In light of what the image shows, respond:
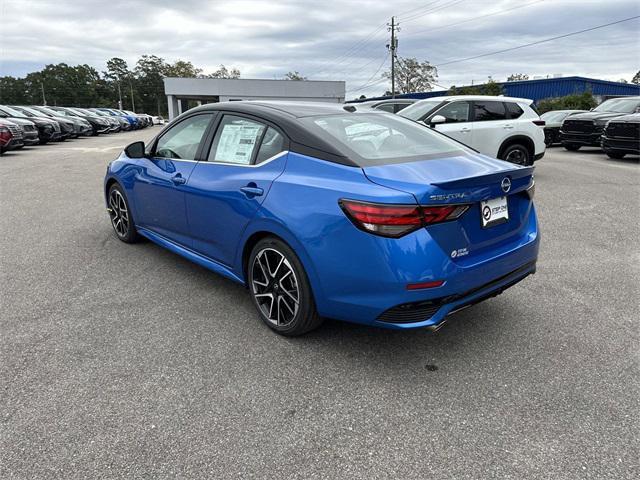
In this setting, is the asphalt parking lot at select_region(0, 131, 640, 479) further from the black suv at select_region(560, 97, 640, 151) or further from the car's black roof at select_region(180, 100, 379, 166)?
the black suv at select_region(560, 97, 640, 151)

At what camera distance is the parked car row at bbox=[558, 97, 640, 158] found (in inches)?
490

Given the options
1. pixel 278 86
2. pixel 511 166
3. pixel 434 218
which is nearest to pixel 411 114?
pixel 511 166

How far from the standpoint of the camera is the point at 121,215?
527cm

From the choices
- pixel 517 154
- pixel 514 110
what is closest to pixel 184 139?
pixel 517 154

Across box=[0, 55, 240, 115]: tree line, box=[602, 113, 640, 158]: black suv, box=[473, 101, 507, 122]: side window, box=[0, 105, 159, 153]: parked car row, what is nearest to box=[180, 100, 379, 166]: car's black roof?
box=[473, 101, 507, 122]: side window

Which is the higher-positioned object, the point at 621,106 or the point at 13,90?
the point at 13,90

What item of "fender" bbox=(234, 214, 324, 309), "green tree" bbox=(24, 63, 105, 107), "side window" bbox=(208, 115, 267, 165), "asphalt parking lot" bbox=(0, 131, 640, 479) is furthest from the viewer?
"green tree" bbox=(24, 63, 105, 107)

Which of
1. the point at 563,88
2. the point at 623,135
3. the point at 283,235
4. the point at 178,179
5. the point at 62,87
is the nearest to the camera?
the point at 283,235

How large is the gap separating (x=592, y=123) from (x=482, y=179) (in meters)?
15.1

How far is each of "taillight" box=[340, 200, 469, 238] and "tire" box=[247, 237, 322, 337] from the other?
592 millimetres

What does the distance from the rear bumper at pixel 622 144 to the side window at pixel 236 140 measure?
40.9 feet

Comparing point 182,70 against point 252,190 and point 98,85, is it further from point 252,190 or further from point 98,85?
point 252,190

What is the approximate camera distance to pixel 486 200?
9.11 feet

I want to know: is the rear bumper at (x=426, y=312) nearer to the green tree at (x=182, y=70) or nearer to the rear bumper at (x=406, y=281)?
the rear bumper at (x=406, y=281)
